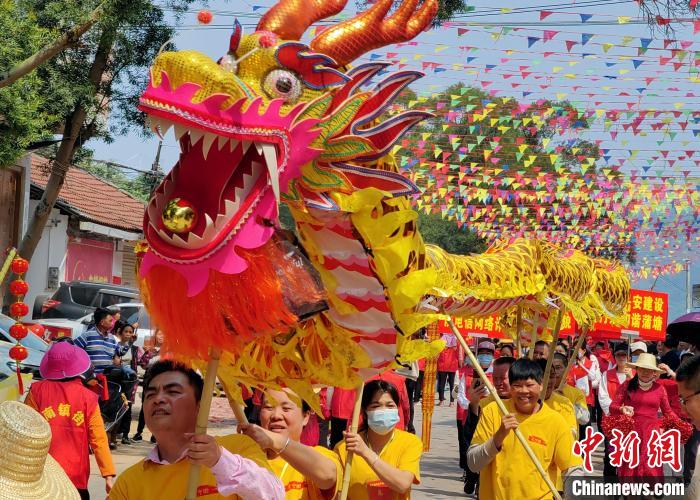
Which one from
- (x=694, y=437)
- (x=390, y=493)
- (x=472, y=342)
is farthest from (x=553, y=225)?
(x=390, y=493)

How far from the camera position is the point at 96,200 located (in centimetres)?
2575

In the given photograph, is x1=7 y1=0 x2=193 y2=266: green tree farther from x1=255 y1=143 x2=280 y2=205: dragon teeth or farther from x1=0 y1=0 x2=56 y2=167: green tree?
x1=255 y1=143 x2=280 y2=205: dragon teeth

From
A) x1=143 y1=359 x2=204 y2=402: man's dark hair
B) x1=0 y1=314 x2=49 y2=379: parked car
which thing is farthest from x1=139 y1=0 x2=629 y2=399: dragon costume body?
x1=0 y1=314 x2=49 y2=379: parked car

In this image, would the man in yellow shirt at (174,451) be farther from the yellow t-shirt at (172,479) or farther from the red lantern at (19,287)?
the red lantern at (19,287)

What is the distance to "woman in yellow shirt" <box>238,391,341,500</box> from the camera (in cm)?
353

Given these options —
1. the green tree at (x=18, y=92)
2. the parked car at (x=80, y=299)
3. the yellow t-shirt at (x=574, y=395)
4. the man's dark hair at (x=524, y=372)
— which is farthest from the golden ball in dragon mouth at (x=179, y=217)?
the parked car at (x=80, y=299)

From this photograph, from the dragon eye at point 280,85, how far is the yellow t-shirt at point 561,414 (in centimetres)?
324

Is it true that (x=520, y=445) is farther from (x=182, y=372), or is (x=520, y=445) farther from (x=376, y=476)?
(x=182, y=372)

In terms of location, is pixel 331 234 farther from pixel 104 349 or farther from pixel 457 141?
pixel 457 141

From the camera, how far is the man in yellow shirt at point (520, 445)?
17.4ft

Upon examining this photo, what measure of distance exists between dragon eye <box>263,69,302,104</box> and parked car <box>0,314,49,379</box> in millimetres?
7773

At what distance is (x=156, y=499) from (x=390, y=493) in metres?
1.65

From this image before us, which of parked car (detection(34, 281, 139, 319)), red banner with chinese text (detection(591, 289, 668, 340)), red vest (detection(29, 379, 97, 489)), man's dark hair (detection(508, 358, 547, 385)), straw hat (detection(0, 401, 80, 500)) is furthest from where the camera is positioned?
parked car (detection(34, 281, 139, 319))

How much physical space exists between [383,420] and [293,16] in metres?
2.27
